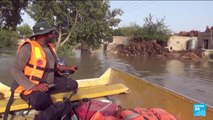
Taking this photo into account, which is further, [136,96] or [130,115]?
[136,96]

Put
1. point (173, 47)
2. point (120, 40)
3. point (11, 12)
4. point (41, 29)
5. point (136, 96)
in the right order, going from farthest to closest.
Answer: point (120, 40) < point (173, 47) < point (11, 12) < point (136, 96) < point (41, 29)

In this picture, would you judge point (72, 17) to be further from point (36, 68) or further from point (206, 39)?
point (206, 39)

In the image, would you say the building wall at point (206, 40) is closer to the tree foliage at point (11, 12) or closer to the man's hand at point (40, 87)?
the tree foliage at point (11, 12)

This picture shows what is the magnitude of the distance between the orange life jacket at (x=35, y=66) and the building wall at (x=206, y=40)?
93.4ft

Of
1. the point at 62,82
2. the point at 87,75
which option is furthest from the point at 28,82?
the point at 87,75

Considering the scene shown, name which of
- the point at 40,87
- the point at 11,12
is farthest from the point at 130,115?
the point at 11,12

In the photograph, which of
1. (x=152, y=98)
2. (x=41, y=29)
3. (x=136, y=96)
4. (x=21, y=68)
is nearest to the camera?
(x=21, y=68)

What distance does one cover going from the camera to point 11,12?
43.4 feet

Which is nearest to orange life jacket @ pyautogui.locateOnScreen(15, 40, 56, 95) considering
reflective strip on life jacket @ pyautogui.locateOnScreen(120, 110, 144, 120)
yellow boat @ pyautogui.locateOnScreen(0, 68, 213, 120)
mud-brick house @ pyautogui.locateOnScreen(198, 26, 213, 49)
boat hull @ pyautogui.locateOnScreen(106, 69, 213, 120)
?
yellow boat @ pyautogui.locateOnScreen(0, 68, 213, 120)

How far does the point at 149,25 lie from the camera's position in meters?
34.9

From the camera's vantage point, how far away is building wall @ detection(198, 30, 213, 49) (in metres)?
29.9

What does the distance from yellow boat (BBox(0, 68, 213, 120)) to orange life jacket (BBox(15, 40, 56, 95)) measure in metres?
0.62

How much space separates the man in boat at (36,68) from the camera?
337 cm

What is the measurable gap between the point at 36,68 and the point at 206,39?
3018 cm
